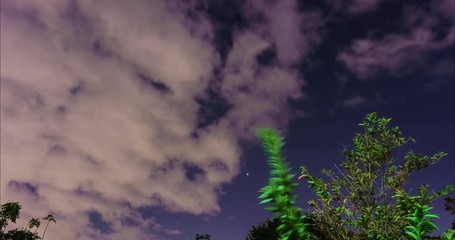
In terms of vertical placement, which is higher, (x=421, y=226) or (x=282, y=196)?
(x=421, y=226)

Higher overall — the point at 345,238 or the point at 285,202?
the point at 345,238

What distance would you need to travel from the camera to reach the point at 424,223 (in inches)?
128

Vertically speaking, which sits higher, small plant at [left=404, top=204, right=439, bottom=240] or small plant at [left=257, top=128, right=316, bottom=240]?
small plant at [left=404, top=204, right=439, bottom=240]

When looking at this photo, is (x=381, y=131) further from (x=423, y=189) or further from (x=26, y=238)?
(x=26, y=238)

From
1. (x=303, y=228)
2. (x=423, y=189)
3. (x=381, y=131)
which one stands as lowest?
(x=303, y=228)

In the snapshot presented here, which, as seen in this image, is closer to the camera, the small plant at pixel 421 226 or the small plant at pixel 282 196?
the small plant at pixel 282 196

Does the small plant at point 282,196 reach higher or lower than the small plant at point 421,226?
lower

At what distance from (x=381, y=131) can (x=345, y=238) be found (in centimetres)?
483

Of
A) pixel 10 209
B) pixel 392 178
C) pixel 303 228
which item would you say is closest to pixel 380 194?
pixel 392 178

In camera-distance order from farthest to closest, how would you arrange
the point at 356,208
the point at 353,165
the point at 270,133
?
the point at 353,165
the point at 356,208
the point at 270,133

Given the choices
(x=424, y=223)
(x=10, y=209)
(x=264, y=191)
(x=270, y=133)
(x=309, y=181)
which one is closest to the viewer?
(x=270, y=133)

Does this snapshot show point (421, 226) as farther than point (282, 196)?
Yes

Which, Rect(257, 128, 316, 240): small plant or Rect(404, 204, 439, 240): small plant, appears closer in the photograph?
Rect(257, 128, 316, 240): small plant

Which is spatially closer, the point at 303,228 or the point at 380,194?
the point at 303,228
